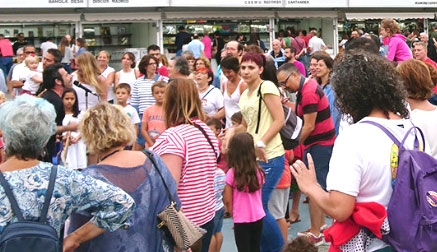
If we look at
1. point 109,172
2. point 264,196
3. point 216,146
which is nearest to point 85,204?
point 109,172

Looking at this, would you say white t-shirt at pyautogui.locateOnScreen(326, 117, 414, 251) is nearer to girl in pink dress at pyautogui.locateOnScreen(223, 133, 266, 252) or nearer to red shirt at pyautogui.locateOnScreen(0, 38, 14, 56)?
girl in pink dress at pyautogui.locateOnScreen(223, 133, 266, 252)

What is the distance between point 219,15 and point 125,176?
748 inches

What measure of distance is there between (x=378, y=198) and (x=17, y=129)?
5.06 feet

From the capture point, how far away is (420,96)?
4227 millimetres

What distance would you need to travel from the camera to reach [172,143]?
4.31 metres

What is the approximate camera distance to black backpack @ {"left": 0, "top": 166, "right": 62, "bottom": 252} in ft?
9.32

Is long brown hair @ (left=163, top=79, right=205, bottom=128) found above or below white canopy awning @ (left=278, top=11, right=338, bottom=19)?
below

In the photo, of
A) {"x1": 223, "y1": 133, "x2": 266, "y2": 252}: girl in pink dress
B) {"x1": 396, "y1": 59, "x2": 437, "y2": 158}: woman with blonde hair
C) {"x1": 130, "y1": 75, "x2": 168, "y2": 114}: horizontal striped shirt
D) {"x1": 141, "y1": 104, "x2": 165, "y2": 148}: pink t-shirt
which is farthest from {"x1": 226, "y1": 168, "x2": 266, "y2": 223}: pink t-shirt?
{"x1": 130, "y1": 75, "x2": 168, "y2": 114}: horizontal striped shirt

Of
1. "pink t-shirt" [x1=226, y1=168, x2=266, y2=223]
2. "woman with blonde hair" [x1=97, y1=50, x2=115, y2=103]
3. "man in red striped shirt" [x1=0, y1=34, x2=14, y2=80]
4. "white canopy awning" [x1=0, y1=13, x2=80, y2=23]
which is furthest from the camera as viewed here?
"white canopy awning" [x1=0, y1=13, x2=80, y2=23]

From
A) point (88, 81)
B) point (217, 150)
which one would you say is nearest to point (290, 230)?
point (217, 150)

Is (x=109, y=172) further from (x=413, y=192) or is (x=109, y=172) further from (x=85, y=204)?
(x=413, y=192)

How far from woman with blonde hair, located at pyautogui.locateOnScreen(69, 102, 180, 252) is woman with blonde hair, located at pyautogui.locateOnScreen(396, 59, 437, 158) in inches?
60.5

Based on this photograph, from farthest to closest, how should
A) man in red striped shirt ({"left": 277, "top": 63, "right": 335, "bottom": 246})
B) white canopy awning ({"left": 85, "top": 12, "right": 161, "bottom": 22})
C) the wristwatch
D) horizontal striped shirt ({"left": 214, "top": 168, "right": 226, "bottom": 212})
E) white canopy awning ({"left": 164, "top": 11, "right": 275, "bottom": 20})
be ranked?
1. white canopy awning ({"left": 164, "top": 11, "right": 275, "bottom": 20})
2. white canopy awning ({"left": 85, "top": 12, "right": 161, "bottom": 22})
3. man in red striped shirt ({"left": 277, "top": 63, "right": 335, "bottom": 246})
4. the wristwatch
5. horizontal striped shirt ({"left": 214, "top": 168, "right": 226, "bottom": 212})

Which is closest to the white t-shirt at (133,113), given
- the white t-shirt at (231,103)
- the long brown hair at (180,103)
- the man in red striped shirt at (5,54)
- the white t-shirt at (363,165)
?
the white t-shirt at (231,103)
